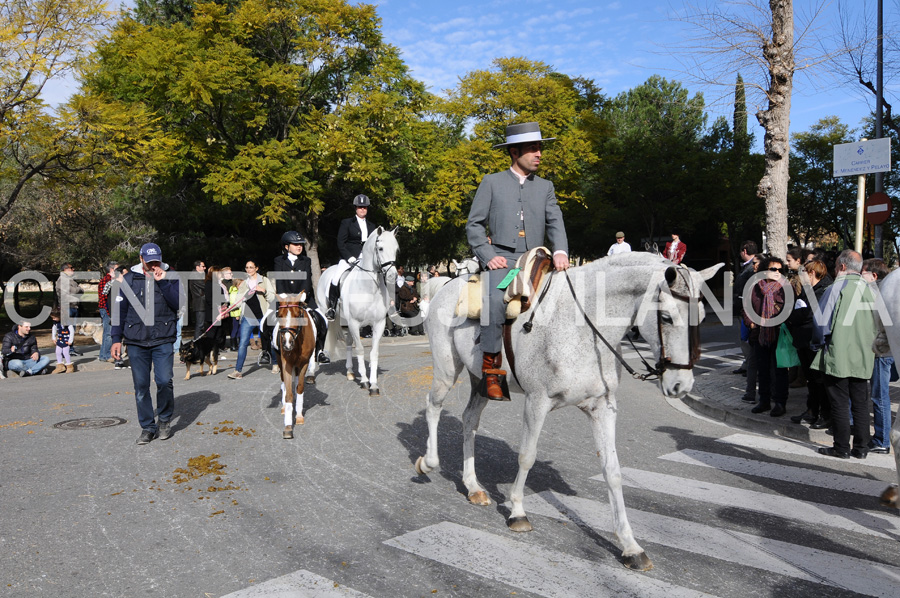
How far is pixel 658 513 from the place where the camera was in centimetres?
566

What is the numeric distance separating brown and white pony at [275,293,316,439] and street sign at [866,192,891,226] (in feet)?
37.1

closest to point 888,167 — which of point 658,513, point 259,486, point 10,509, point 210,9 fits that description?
point 658,513

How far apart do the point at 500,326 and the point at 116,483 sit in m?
4.06

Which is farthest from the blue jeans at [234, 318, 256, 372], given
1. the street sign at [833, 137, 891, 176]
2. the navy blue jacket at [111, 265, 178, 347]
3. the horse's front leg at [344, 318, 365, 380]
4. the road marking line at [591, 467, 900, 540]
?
the street sign at [833, 137, 891, 176]

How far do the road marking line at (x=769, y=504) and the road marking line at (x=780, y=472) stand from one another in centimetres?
68

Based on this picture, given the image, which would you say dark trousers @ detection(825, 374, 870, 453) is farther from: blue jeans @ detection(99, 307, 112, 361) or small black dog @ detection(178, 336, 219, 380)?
blue jeans @ detection(99, 307, 112, 361)

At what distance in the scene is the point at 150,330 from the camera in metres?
8.34

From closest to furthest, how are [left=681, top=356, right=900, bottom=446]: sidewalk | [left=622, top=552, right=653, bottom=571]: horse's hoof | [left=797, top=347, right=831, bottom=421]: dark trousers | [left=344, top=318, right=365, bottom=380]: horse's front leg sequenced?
1. [left=622, top=552, right=653, bottom=571]: horse's hoof
2. [left=797, top=347, right=831, bottom=421]: dark trousers
3. [left=681, top=356, right=900, bottom=446]: sidewalk
4. [left=344, top=318, right=365, bottom=380]: horse's front leg

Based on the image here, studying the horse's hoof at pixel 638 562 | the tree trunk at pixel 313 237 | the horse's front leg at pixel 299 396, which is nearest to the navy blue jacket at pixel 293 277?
the horse's front leg at pixel 299 396

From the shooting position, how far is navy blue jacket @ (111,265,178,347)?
326 inches

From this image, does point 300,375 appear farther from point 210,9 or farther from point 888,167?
point 210,9

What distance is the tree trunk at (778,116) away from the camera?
12086 millimetres

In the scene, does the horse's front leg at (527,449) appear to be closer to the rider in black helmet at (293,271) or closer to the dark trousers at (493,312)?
the dark trousers at (493,312)

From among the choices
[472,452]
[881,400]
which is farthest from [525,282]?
[881,400]
